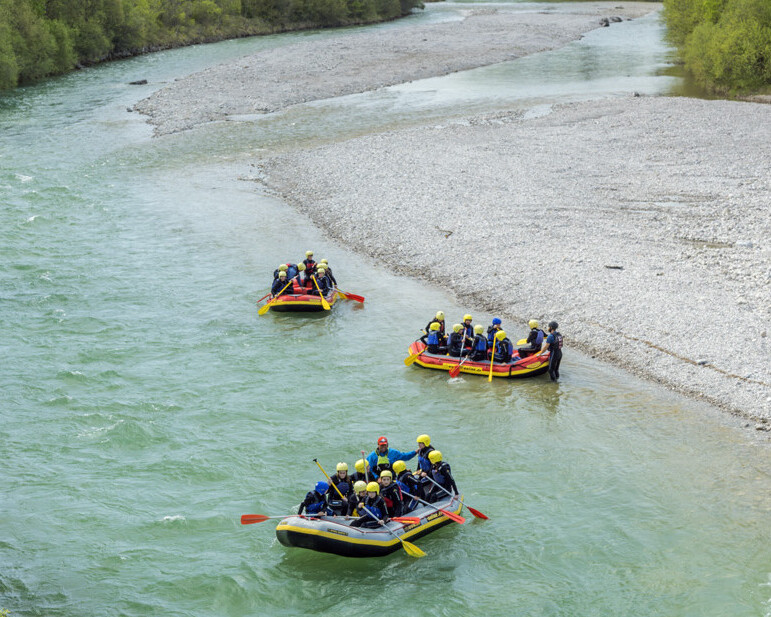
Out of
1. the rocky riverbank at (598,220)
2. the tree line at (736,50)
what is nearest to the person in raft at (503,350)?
the rocky riverbank at (598,220)

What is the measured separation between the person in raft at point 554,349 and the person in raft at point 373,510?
6.97 m

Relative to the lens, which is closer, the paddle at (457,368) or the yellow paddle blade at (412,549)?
the yellow paddle blade at (412,549)

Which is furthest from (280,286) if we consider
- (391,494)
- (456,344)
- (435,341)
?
(391,494)

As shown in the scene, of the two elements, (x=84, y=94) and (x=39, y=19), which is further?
(x=39, y=19)

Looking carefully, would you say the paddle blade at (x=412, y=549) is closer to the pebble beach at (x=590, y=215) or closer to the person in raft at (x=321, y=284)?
the pebble beach at (x=590, y=215)

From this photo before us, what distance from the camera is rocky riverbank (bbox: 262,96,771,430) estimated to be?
22.8 metres

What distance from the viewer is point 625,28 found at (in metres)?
94.4

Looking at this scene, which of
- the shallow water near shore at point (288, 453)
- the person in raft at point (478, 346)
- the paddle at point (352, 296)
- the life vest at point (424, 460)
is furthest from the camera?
the paddle at point (352, 296)

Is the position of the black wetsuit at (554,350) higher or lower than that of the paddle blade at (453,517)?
higher

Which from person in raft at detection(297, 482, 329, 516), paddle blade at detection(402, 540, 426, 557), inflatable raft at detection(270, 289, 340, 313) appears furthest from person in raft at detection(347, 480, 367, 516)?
inflatable raft at detection(270, 289, 340, 313)

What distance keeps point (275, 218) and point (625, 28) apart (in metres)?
72.7

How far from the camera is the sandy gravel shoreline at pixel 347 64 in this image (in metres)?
54.8

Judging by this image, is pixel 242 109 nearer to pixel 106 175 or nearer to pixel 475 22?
pixel 106 175

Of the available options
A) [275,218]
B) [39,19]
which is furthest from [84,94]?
[275,218]
